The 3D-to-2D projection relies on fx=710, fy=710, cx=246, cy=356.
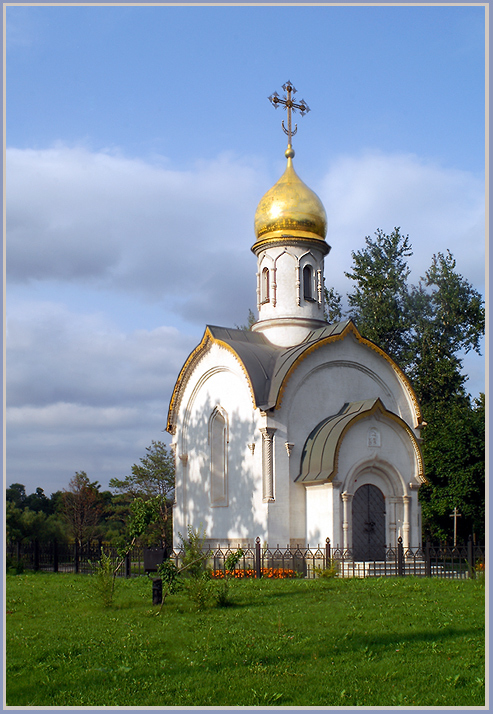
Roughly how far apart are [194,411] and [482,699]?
44.9 ft

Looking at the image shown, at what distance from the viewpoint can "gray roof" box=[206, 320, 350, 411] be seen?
16.3 metres

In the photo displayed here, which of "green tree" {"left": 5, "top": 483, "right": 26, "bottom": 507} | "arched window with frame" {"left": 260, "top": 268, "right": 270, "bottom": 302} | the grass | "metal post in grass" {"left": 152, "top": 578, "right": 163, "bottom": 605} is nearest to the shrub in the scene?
the grass

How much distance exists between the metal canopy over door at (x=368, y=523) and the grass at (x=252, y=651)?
17.3 feet

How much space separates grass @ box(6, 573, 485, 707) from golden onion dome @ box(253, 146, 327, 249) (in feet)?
35.6

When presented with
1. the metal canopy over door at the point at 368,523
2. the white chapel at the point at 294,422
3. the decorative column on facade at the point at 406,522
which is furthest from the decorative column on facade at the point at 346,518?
the decorative column on facade at the point at 406,522

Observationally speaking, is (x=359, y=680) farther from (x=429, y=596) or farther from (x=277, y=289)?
(x=277, y=289)

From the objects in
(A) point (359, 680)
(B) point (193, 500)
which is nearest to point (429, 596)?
(A) point (359, 680)

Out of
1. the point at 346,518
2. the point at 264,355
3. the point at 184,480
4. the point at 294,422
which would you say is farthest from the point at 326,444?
the point at 184,480

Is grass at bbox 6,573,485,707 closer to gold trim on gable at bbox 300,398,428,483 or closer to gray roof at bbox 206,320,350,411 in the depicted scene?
gold trim on gable at bbox 300,398,428,483

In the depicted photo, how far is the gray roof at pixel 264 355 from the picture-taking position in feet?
53.6

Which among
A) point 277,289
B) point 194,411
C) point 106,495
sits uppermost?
point 277,289

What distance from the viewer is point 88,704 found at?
555cm

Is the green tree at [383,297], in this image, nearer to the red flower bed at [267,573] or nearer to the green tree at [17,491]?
the red flower bed at [267,573]

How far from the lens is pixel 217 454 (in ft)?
59.4
